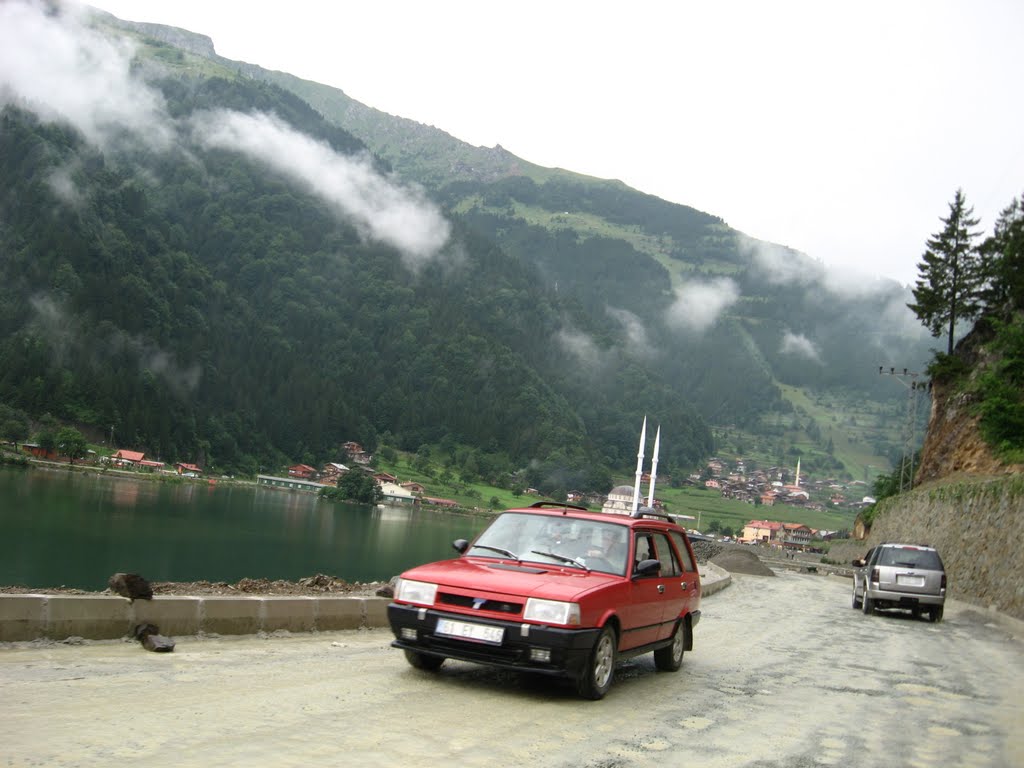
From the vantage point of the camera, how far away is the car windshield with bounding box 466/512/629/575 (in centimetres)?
862

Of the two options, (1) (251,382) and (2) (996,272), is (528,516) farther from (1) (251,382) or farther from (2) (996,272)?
(1) (251,382)

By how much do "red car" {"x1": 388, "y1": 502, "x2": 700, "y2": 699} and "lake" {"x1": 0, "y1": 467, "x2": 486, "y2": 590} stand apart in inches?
1123

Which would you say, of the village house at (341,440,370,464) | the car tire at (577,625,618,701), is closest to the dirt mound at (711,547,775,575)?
the car tire at (577,625,618,701)

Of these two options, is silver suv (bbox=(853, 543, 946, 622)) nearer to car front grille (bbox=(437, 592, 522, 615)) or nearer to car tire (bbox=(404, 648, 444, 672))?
car tire (bbox=(404, 648, 444, 672))

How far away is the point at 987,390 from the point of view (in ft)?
133

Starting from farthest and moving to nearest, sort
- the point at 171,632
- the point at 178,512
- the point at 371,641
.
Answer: the point at 178,512 → the point at 371,641 → the point at 171,632

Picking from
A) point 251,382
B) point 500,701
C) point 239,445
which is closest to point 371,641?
point 500,701

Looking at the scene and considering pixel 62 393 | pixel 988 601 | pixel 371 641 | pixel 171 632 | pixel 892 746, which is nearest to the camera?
pixel 892 746

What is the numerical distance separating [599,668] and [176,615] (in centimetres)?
425

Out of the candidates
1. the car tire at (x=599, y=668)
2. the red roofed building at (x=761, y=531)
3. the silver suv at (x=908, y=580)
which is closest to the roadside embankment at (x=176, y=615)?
the car tire at (x=599, y=668)

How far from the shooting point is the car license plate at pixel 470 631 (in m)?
7.44

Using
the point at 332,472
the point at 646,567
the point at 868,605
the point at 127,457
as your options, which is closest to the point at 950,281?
the point at 868,605

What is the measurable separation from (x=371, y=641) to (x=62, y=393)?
404 ft

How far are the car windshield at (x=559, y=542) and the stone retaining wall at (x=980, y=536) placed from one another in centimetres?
1658
